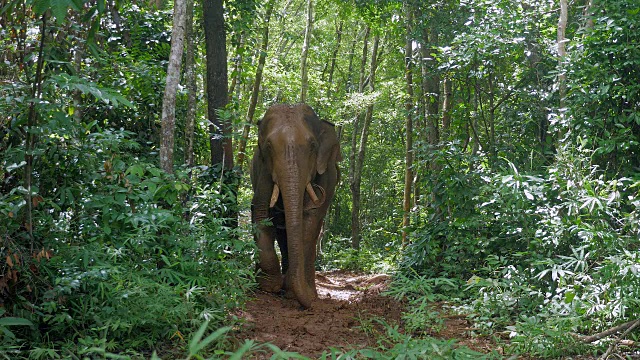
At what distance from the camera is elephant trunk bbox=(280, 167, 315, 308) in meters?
8.20

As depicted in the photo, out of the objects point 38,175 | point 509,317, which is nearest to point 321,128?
point 509,317

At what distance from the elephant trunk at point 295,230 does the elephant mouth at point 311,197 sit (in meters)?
0.29

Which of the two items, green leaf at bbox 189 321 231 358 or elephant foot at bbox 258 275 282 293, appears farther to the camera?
elephant foot at bbox 258 275 282 293

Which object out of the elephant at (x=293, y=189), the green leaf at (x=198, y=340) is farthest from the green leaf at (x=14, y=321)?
the elephant at (x=293, y=189)

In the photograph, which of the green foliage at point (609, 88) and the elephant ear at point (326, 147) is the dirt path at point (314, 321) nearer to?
the elephant ear at point (326, 147)

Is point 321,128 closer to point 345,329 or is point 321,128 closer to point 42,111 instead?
point 345,329

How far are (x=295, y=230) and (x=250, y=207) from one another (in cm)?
95

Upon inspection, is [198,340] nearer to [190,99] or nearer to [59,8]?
[59,8]

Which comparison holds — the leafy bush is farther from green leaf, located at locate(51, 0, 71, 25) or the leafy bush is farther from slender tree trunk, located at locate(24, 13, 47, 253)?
green leaf, located at locate(51, 0, 71, 25)

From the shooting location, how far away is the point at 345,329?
22.1 ft

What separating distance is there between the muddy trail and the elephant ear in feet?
6.20

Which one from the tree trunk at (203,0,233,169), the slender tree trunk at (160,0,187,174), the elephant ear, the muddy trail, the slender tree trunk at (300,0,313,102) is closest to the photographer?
the muddy trail

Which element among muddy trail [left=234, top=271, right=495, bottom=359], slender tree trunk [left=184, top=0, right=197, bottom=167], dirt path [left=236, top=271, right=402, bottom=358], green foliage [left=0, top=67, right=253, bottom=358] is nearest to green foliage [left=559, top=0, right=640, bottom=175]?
muddy trail [left=234, top=271, right=495, bottom=359]

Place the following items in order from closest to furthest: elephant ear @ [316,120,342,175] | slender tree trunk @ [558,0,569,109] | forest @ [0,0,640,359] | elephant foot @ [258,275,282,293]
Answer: forest @ [0,0,640,359] < slender tree trunk @ [558,0,569,109] < elephant foot @ [258,275,282,293] < elephant ear @ [316,120,342,175]
